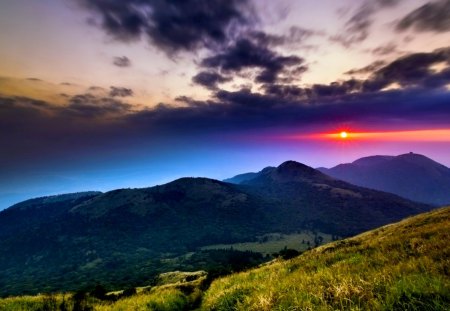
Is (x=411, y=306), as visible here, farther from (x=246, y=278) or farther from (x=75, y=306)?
(x=75, y=306)

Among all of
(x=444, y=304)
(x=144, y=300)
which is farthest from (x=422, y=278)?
(x=144, y=300)

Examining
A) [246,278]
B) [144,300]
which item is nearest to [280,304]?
[246,278]

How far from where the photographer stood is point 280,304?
9.29 meters

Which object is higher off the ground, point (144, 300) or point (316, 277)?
point (316, 277)

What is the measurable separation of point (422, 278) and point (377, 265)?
372 cm

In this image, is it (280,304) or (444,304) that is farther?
(280,304)

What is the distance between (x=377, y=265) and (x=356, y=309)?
4889 millimetres

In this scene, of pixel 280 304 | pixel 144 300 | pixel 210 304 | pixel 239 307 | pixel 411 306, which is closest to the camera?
pixel 411 306

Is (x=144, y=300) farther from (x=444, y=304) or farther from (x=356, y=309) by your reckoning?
(x=444, y=304)

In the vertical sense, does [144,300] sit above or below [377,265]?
below

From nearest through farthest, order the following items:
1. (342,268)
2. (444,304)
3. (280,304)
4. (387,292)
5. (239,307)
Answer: (444,304) < (387,292) < (280,304) < (239,307) < (342,268)

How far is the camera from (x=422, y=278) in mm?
7828

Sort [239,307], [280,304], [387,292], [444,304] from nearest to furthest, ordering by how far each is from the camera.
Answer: [444,304]
[387,292]
[280,304]
[239,307]

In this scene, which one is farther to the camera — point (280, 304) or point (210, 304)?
point (210, 304)
